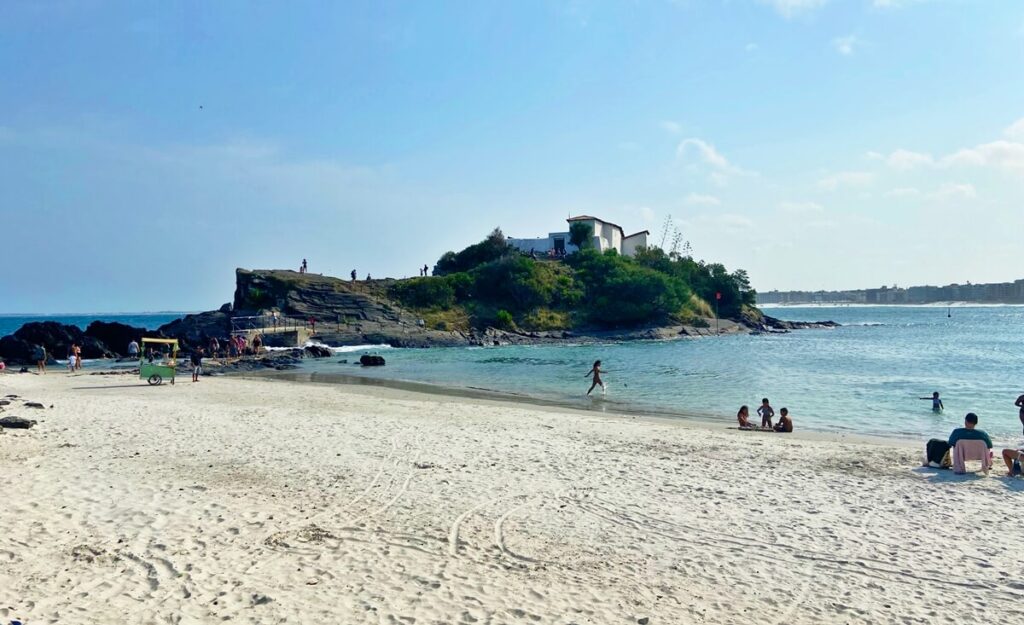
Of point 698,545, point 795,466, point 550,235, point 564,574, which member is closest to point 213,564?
point 564,574

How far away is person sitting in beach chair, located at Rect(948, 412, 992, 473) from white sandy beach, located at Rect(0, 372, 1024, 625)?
0.34 metres

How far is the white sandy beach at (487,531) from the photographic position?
259 inches

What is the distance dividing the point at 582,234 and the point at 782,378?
65856 mm

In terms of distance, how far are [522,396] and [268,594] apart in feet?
70.9

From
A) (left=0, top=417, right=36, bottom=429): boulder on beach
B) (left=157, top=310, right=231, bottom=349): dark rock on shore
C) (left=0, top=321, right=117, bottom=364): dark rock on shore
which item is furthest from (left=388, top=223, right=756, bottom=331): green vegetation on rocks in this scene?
(left=0, top=417, right=36, bottom=429): boulder on beach

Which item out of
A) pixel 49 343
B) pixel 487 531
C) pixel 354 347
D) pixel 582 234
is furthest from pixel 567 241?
pixel 487 531

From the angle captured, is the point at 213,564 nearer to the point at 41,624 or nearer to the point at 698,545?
the point at 41,624

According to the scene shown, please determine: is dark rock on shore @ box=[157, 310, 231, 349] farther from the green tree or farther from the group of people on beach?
the green tree

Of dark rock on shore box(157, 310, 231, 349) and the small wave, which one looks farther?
the small wave

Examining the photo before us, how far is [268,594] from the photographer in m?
6.69

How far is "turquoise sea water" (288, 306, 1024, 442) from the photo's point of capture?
23.3 meters

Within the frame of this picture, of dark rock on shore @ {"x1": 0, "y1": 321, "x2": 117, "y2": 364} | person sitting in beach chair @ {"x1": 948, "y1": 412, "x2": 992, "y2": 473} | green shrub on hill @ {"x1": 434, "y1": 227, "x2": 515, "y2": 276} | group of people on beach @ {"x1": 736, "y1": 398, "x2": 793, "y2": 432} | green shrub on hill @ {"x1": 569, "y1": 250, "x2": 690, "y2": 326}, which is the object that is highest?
green shrub on hill @ {"x1": 434, "y1": 227, "x2": 515, "y2": 276}

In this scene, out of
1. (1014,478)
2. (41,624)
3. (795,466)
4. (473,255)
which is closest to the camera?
(41,624)

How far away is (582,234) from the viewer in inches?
3900
